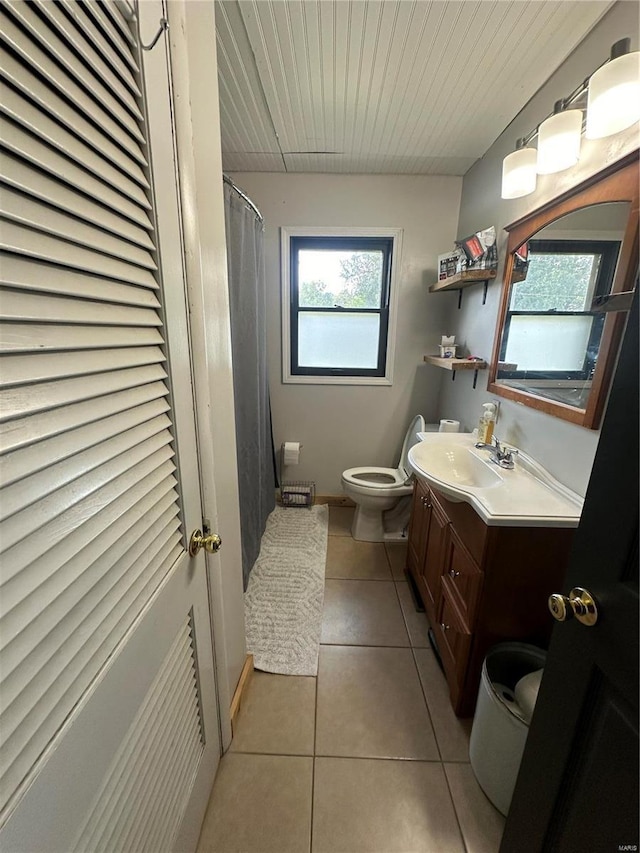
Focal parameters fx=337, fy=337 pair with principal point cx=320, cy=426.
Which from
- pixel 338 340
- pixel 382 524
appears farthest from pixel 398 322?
pixel 382 524

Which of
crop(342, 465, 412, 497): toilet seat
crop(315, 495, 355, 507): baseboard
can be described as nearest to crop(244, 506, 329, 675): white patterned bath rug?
crop(315, 495, 355, 507): baseboard

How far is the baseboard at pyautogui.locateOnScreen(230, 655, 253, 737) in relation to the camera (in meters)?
1.26

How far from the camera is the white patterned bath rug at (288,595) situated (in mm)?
1556

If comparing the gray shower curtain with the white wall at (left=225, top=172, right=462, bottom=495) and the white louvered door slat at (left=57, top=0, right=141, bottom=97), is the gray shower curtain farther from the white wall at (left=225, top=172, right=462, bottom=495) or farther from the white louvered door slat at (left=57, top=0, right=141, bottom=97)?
the white louvered door slat at (left=57, top=0, right=141, bottom=97)

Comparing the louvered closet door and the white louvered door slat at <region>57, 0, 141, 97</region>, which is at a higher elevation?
the white louvered door slat at <region>57, 0, 141, 97</region>

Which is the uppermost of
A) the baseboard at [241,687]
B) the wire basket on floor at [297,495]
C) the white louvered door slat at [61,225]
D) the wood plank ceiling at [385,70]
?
the wood plank ceiling at [385,70]

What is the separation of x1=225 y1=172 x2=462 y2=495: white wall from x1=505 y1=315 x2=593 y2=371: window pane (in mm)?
929

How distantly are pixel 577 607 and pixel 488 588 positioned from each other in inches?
22.6

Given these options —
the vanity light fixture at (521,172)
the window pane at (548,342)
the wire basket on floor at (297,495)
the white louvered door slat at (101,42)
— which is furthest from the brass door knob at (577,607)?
the wire basket on floor at (297,495)

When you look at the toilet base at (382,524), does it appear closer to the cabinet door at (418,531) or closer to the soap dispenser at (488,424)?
the cabinet door at (418,531)

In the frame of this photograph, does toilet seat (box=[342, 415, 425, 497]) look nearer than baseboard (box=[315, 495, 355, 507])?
Yes

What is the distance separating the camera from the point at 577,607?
2.04ft

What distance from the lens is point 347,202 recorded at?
92.5 inches

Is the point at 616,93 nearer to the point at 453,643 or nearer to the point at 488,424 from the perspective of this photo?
the point at 488,424
